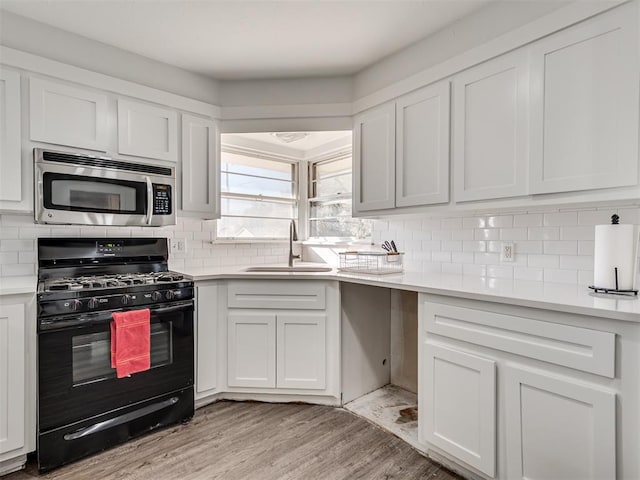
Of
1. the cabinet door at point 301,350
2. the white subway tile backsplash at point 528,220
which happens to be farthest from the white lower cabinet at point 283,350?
the white subway tile backsplash at point 528,220

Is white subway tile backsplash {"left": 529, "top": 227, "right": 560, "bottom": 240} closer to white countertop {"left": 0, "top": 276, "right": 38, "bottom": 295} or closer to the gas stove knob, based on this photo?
the gas stove knob

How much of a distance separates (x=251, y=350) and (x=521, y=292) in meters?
1.73

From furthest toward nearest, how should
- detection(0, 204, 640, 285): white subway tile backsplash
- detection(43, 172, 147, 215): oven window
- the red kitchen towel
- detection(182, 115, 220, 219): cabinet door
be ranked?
detection(182, 115, 220, 219): cabinet door → detection(43, 172, 147, 215): oven window → the red kitchen towel → detection(0, 204, 640, 285): white subway tile backsplash

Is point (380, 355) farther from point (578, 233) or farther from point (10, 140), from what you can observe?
point (10, 140)

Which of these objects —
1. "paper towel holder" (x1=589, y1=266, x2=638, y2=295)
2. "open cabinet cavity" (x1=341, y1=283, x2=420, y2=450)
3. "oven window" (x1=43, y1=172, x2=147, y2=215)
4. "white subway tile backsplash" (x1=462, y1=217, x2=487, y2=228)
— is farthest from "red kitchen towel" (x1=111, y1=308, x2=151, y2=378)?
"paper towel holder" (x1=589, y1=266, x2=638, y2=295)

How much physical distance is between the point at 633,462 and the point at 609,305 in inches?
20.1

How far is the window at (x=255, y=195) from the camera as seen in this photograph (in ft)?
10.3

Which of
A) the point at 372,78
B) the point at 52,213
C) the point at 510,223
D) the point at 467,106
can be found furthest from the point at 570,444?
the point at 52,213

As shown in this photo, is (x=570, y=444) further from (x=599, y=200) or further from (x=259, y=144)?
(x=259, y=144)

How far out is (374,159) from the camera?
2.44 meters

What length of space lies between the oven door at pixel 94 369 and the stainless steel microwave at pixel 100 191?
654mm

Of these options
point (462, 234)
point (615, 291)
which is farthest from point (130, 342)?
point (615, 291)

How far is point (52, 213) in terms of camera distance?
6.45 ft

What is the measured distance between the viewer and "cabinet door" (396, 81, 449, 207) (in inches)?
78.5
